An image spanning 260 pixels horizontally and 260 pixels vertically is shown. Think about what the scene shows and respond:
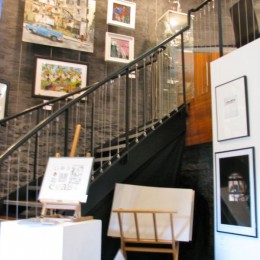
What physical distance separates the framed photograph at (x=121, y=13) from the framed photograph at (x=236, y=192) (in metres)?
3.71

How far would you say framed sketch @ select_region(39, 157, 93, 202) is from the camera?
2627 millimetres

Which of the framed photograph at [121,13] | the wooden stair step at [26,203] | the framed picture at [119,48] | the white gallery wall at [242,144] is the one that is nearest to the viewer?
the white gallery wall at [242,144]

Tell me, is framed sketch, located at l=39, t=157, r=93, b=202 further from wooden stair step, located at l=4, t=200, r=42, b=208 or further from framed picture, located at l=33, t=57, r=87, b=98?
framed picture, located at l=33, t=57, r=87, b=98

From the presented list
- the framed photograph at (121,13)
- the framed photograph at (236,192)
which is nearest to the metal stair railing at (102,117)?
the framed photograph at (121,13)

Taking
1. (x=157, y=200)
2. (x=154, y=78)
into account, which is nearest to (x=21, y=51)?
(x=154, y=78)

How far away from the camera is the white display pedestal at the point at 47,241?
7.47 feet

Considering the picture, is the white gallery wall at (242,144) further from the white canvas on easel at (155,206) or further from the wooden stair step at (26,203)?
the wooden stair step at (26,203)

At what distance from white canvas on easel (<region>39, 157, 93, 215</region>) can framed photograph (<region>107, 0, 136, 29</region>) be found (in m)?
3.92

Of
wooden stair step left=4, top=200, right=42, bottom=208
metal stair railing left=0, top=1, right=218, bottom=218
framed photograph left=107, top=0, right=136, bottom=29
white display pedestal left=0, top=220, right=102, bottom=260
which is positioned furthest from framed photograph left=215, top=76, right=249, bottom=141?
framed photograph left=107, top=0, right=136, bottom=29

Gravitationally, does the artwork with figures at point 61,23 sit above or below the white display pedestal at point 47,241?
above

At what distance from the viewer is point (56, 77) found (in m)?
5.43

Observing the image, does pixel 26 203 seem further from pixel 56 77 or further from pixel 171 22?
pixel 171 22

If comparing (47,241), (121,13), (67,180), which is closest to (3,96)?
(121,13)

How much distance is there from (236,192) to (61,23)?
4112 mm
